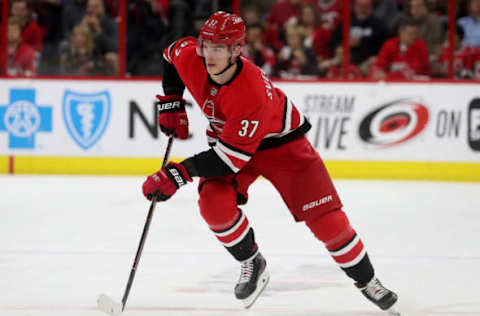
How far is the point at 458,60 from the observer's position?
6891 millimetres

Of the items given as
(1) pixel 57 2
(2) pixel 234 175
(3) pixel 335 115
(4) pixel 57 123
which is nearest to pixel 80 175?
(4) pixel 57 123

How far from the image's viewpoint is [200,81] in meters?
2.88

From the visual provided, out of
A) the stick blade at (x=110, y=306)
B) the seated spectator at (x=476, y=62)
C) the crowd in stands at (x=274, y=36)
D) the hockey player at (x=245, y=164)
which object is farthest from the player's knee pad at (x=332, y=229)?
the seated spectator at (x=476, y=62)

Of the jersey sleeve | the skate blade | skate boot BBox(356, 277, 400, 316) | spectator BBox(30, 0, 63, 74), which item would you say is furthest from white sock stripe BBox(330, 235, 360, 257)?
spectator BBox(30, 0, 63, 74)

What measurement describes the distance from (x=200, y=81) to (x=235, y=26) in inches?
11.4

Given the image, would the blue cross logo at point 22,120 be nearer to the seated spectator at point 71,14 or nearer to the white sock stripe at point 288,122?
the seated spectator at point 71,14

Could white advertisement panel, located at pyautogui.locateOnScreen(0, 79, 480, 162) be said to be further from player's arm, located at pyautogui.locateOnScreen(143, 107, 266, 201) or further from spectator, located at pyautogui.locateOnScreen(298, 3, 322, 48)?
player's arm, located at pyautogui.locateOnScreen(143, 107, 266, 201)

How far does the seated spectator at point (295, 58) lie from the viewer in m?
6.94

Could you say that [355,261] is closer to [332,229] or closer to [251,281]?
[332,229]

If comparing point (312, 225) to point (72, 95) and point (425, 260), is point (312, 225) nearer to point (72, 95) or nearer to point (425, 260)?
point (425, 260)

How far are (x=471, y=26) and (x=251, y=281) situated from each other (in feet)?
15.5

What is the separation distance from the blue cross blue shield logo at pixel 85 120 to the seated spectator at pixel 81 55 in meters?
0.35

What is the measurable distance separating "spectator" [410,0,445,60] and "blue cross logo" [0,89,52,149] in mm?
3370

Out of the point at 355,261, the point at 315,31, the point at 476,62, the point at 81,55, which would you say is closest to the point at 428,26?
the point at 476,62
